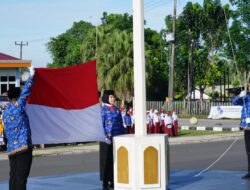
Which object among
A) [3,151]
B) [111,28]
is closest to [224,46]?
[111,28]

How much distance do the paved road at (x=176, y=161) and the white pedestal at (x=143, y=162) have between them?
4215 mm

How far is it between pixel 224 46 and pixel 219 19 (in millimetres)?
2479

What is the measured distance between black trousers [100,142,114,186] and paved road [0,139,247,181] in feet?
10.3

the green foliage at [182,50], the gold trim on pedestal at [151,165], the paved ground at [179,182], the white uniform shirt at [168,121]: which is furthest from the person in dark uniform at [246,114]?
the green foliage at [182,50]

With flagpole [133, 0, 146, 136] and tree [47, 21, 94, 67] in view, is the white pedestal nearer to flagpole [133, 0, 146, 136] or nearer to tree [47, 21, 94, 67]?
flagpole [133, 0, 146, 136]

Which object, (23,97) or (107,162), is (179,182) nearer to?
(107,162)

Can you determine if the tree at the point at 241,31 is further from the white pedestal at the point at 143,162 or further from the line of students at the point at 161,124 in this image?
the white pedestal at the point at 143,162

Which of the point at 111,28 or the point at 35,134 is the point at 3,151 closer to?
the point at 35,134

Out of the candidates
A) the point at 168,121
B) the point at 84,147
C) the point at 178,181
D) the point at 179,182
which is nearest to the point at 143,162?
the point at 179,182

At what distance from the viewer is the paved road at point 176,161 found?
14.2 m

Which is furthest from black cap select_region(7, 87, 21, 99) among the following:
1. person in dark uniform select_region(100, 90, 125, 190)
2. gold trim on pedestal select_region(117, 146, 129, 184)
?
person in dark uniform select_region(100, 90, 125, 190)

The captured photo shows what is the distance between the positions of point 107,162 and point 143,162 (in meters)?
1.35

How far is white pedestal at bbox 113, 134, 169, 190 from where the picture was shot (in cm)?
948

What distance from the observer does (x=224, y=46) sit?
5588 centimetres
